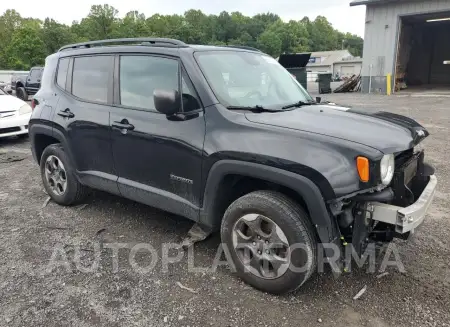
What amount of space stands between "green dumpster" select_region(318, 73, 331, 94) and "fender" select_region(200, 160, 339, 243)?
2100cm

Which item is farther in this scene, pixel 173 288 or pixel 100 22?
pixel 100 22

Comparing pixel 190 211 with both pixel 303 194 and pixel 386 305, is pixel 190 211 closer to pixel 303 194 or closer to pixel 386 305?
pixel 303 194

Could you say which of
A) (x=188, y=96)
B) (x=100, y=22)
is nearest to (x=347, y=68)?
(x=100, y=22)

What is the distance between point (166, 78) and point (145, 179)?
94cm

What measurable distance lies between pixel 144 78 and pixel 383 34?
19424 millimetres

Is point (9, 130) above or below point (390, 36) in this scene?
below

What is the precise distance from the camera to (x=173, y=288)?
9.79 ft

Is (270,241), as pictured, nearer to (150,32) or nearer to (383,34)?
(383,34)

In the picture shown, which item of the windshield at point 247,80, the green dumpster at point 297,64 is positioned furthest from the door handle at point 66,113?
the green dumpster at point 297,64

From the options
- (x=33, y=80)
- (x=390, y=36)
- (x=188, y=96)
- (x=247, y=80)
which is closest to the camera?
(x=188, y=96)

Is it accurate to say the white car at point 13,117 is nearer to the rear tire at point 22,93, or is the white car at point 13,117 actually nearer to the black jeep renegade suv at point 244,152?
the black jeep renegade suv at point 244,152

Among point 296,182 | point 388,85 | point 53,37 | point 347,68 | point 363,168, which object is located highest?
point 53,37

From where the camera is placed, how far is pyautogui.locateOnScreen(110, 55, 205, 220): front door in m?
3.13

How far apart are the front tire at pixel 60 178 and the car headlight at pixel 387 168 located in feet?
10.8
